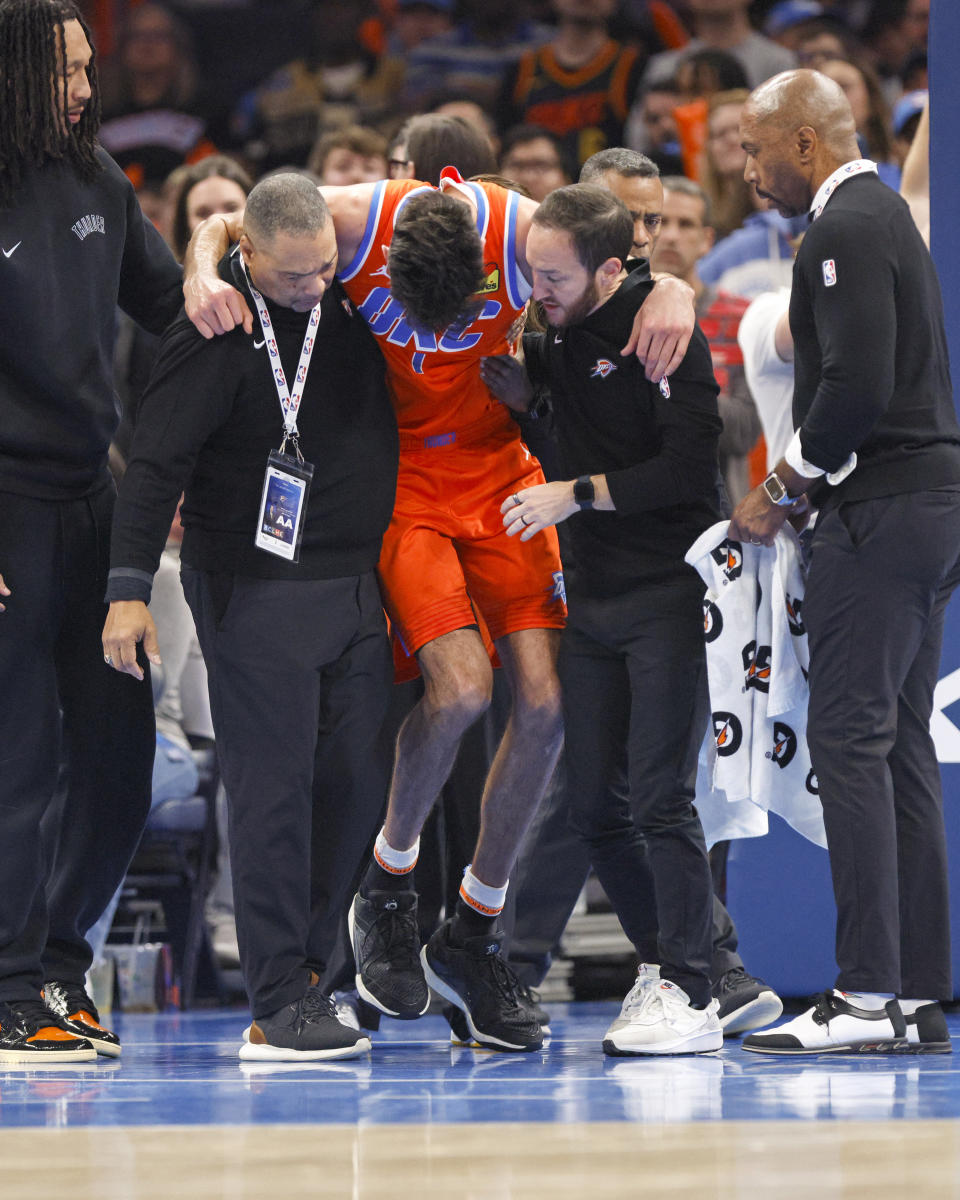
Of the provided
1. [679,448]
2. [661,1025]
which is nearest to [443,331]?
[679,448]

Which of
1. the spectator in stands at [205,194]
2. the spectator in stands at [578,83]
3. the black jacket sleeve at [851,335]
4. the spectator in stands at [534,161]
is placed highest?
the spectator in stands at [578,83]

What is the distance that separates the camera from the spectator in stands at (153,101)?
8672mm

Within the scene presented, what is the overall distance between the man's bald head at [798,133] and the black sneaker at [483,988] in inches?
72.2

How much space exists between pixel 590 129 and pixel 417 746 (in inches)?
203

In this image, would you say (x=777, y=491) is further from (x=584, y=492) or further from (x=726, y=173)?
(x=726, y=173)

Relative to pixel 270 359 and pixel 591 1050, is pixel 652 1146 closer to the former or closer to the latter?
pixel 591 1050

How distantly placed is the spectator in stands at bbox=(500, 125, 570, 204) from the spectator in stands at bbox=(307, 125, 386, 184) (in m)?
0.81

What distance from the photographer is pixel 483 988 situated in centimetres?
371

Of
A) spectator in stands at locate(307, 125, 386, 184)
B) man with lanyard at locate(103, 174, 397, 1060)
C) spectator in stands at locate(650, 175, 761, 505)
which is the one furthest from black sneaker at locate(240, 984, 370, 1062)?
spectator in stands at locate(307, 125, 386, 184)

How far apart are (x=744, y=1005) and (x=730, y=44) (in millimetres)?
5541

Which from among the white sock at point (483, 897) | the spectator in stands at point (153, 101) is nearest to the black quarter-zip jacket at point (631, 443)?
the white sock at point (483, 897)

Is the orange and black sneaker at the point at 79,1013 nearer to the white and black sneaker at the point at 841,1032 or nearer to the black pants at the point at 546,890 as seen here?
the black pants at the point at 546,890

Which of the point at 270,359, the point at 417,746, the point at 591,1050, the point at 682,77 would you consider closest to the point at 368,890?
the point at 417,746

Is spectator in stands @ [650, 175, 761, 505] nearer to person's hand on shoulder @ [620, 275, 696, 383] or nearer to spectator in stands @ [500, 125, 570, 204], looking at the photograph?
spectator in stands @ [500, 125, 570, 204]
